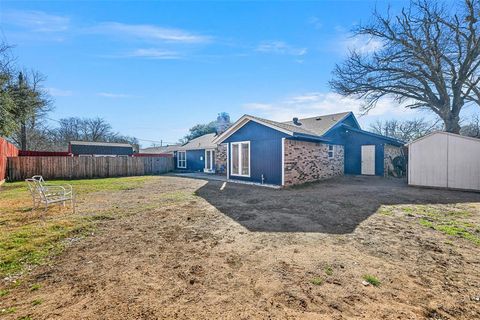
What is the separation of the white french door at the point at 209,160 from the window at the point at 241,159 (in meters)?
6.36

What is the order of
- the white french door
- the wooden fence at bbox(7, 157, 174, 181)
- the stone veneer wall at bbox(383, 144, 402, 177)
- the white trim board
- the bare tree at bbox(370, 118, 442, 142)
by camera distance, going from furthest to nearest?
the bare tree at bbox(370, 118, 442, 142) → the white french door → the stone veneer wall at bbox(383, 144, 402, 177) → the wooden fence at bbox(7, 157, 174, 181) → the white trim board

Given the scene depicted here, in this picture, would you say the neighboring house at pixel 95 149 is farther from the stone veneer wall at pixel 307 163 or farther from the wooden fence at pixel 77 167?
the stone veneer wall at pixel 307 163

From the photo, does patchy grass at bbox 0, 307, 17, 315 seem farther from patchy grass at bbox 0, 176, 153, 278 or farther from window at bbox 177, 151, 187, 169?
window at bbox 177, 151, 187, 169

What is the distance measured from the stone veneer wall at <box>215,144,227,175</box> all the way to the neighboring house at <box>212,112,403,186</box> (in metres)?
3.60

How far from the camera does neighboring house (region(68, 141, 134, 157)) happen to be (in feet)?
86.6

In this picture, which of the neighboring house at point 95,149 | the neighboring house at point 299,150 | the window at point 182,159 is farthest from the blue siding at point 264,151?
the neighboring house at point 95,149

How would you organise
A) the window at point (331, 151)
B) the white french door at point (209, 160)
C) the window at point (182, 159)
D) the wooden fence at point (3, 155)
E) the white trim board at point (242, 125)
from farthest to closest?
the window at point (182, 159) < the white french door at point (209, 160) < the window at point (331, 151) < the wooden fence at point (3, 155) < the white trim board at point (242, 125)

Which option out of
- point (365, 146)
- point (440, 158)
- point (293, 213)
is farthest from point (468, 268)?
point (365, 146)

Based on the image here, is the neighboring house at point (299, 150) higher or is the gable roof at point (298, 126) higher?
the gable roof at point (298, 126)

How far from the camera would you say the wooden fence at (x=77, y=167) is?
13907 millimetres

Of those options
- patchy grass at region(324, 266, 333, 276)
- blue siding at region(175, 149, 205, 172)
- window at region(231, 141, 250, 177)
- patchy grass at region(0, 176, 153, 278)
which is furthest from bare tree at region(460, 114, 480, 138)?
patchy grass at region(0, 176, 153, 278)

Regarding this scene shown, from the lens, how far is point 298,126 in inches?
533

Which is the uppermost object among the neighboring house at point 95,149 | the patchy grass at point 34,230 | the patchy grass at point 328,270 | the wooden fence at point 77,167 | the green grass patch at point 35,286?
the neighboring house at point 95,149

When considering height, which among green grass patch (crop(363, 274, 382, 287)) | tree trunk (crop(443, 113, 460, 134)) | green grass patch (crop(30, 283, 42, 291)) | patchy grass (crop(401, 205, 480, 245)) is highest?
tree trunk (crop(443, 113, 460, 134))
